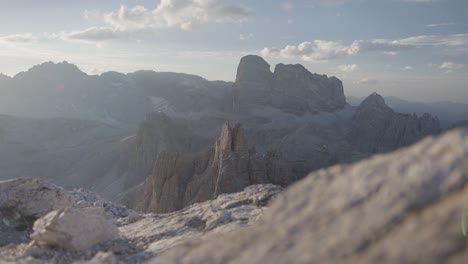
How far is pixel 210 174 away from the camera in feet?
180

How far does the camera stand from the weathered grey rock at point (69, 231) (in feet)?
30.2

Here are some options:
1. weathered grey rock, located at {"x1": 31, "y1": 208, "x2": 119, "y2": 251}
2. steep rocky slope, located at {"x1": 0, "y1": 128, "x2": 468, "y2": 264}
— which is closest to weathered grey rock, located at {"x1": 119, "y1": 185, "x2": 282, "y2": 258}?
weathered grey rock, located at {"x1": 31, "y1": 208, "x2": 119, "y2": 251}

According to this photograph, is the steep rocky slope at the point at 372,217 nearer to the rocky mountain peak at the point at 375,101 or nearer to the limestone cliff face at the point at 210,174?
the limestone cliff face at the point at 210,174

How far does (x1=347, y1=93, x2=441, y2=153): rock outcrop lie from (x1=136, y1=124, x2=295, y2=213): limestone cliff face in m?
106

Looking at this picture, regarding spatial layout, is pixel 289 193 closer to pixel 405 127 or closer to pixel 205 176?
pixel 205 176

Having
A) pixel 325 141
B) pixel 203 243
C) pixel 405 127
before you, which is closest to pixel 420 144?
pixel 203 243

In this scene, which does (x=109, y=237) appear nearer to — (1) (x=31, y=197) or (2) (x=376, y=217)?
(1) (x=31, y=197)

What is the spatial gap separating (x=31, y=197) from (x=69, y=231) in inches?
257

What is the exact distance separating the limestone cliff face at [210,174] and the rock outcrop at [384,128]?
105999mm

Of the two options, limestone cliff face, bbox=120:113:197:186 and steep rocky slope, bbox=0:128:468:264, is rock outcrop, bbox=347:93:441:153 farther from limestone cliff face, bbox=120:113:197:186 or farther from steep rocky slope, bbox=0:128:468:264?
steep rocky slope, bbox=0:128:468:264

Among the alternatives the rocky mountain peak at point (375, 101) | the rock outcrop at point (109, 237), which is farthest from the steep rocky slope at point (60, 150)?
the rock outcrop at point (109, 237)

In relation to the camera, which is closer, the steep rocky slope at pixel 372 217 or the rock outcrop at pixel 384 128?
the steep rocky slope at pixel 372 217

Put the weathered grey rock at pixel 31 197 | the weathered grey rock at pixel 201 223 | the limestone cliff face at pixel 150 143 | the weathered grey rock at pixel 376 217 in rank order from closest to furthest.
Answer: the weathered grey rock at pixel 376 217 < the weathered grey rock at pixel 201 223 < the weathered grey rock at pixel 31 197 < the limestone cliff face at pixel 150 143

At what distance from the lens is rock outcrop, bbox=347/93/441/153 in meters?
164
